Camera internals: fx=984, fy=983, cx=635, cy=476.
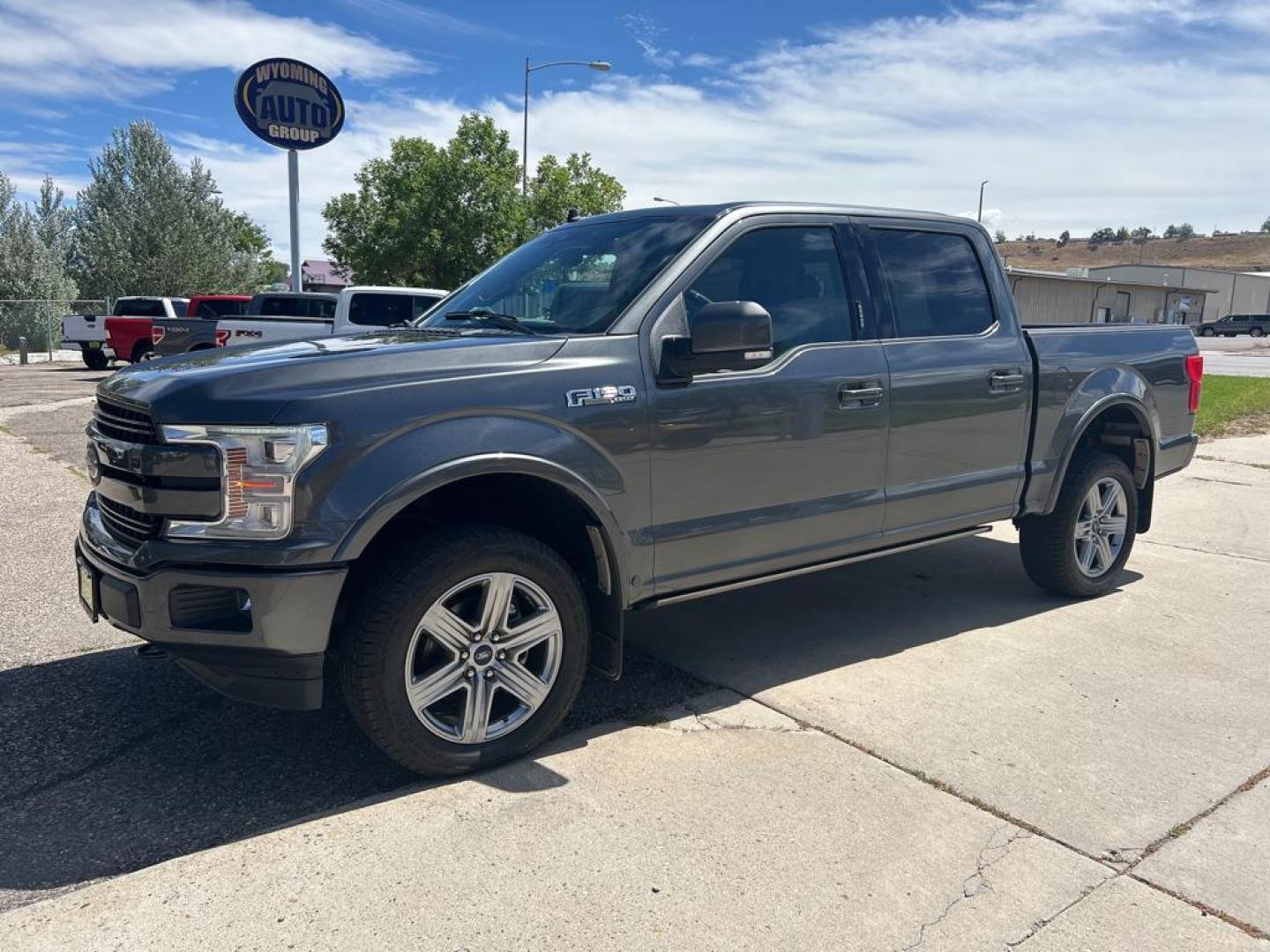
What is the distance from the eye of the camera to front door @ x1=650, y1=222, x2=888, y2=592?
3.76 meters

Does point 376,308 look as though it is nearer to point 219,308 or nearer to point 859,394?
point 859,394

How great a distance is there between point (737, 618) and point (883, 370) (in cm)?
159

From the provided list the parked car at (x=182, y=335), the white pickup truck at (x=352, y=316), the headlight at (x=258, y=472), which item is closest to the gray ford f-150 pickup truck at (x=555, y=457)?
the headlight at (x=258, y=472)

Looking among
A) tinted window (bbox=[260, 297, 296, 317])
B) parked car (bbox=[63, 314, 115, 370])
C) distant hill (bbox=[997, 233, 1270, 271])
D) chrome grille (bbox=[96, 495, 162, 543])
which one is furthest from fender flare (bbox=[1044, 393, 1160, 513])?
distant hill (bbox=[997, 233, 1270, 271])

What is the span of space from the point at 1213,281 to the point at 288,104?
99.2 m

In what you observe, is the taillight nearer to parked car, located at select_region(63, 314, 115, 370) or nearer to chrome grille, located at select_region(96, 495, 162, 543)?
chrome grille, located at select_region(96, 495, 162, 543)

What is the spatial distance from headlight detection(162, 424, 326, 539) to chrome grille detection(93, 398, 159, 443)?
0.68ft

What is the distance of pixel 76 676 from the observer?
13.9ft

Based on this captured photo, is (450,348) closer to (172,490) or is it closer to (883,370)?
(172,490)

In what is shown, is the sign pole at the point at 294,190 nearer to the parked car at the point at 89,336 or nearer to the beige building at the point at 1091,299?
the parked car at the point at 89,336

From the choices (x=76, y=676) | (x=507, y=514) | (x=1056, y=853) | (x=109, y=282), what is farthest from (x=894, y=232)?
(x=109, y=282)

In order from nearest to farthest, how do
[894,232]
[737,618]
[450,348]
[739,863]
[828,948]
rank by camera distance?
[828,948] → [739,863] → [450,348] → [894,232] → [737,618]

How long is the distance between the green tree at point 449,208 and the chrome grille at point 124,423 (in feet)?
82.9

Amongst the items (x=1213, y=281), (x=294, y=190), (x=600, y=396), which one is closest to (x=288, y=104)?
(x=294, y=190)
